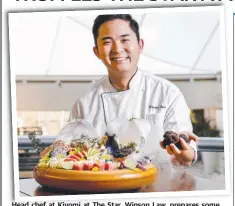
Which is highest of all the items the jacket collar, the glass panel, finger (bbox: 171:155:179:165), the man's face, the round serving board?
the man's face

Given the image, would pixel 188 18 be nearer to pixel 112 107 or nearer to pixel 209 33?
pixel 209 33

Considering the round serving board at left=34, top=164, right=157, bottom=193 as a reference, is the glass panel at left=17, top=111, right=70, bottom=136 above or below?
above

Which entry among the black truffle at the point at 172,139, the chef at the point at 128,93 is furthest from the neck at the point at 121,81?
the black truffle at the point at 172,139

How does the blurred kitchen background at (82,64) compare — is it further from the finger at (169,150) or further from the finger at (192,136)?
the finger at (169,150)

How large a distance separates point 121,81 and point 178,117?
1.43 feet

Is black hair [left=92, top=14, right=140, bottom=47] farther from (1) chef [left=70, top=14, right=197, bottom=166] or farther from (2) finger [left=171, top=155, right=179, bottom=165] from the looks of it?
(2) finger [left=171, top=155, right=179, bottom=165]

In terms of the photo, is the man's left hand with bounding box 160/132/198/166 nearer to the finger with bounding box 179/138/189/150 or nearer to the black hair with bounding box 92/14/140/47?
the finger with bounding box 179/138/189/150

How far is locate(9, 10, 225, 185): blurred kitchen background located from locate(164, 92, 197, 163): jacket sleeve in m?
0.04

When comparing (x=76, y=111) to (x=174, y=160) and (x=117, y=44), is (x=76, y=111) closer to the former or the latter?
(x=117, y=44)

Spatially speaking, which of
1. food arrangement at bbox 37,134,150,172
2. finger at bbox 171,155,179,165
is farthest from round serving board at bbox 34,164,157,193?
finger at bbox 171,155,179,165

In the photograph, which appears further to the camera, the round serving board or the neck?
the neck

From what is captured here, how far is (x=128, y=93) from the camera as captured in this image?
2.57 metres

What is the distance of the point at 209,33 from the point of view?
2.56 metres

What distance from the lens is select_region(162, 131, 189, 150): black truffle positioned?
2.55m
